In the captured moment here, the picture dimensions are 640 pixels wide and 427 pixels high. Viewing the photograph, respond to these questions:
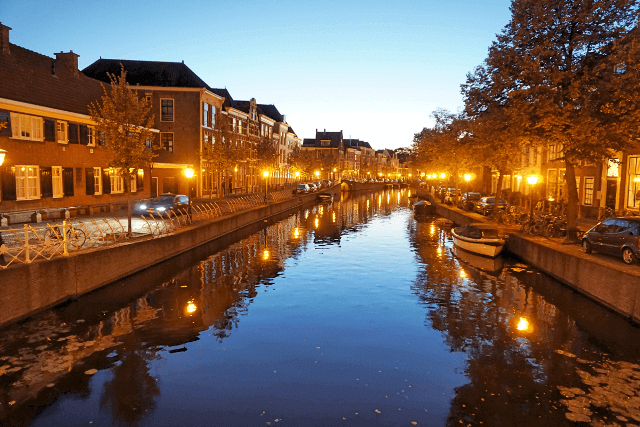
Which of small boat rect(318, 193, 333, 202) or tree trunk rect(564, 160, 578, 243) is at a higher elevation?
tree trunk rect(564, 160, 578, 243)

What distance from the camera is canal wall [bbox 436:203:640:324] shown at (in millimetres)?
13773

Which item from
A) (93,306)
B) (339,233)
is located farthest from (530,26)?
(93,306)

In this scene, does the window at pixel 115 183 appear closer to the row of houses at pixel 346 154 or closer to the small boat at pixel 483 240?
the small boat at pixel 483 240

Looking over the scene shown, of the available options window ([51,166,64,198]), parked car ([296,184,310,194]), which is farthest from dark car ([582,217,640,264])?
parked car ([296,184,310,194])

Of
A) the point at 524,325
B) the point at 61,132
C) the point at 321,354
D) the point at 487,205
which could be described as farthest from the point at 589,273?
the point at 61,132

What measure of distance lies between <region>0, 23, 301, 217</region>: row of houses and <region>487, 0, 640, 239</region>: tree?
1916 centimetres

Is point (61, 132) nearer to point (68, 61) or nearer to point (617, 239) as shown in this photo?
point (68, 61)

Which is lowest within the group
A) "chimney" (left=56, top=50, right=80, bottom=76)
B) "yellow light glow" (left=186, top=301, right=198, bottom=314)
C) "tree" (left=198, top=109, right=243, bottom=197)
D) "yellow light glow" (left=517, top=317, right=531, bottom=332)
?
"yellow light glow" (left=517, top=317, right=531, bottom=332)

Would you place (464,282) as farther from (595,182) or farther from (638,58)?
(595,182)

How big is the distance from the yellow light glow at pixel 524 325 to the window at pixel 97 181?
95.6ft

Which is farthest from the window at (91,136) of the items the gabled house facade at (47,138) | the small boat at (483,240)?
the small boat at (483,240)

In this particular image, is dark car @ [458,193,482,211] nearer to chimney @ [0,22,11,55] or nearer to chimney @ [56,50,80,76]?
chimney @ [56,50,80,76]

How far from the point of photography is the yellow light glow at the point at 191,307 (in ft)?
48.6

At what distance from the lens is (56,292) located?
14.2m
